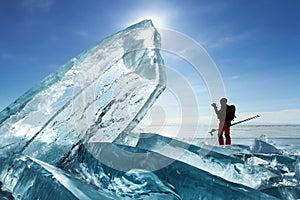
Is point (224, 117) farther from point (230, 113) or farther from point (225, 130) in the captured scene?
point (225, 130)

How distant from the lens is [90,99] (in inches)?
91.4

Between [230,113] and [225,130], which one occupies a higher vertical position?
[230,113]

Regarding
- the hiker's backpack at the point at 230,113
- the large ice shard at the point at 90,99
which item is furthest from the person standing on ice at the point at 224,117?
the large ice shard at the point at 90,99

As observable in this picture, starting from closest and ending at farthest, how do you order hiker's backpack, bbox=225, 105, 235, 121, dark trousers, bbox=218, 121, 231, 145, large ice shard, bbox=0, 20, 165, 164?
large ice shard, bbox=0, 20, 165, 164 < dark trousers, bbox=218, 121, 231, 145 < hiker's backpack, bbox=225, 105, 235, 121

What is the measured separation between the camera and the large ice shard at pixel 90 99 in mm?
2064

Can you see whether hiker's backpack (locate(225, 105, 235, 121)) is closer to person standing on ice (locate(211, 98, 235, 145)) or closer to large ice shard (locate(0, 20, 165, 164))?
person standing on ice (locate(211, 98, 235, 145))

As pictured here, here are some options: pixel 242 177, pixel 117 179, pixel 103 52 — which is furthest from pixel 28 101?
pixel 242 177

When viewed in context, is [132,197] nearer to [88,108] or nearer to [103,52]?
[88,108]

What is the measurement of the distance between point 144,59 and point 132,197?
140cm

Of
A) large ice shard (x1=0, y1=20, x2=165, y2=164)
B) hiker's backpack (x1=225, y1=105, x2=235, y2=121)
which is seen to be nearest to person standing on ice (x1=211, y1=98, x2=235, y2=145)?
hiker's backpack (x1=225, y1=105, x2=235, y2=121)

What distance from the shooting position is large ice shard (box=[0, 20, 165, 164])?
2.06 metres

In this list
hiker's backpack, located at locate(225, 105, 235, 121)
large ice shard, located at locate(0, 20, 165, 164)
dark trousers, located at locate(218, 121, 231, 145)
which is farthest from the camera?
hiker's backpack, located at locate(225, 105, 235, 121)

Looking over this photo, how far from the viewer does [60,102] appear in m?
2.14

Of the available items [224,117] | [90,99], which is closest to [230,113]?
[224,117]
